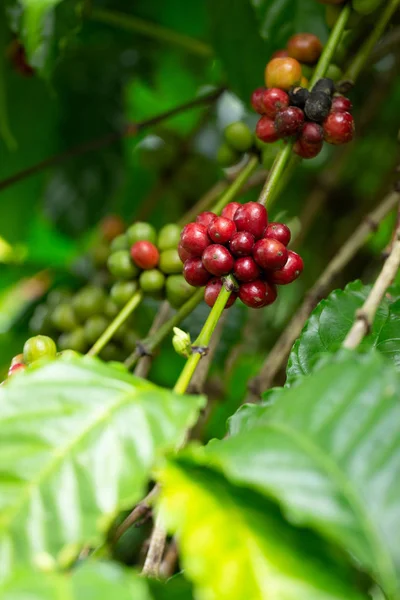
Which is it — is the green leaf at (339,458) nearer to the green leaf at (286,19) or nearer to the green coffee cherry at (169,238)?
the green coffee cherry at (169,238)

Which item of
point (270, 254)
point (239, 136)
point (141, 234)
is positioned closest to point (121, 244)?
point (141, 234)

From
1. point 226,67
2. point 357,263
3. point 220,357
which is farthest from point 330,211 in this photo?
point 226,67

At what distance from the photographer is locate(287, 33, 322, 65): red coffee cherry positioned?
3.22 feet

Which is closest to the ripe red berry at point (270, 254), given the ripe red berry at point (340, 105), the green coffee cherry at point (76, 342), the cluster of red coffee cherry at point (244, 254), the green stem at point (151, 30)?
the cluster of red coffee cherry at point (244, 254)

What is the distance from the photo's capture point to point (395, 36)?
1.35m

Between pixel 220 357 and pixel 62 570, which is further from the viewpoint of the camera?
pixel 220 357

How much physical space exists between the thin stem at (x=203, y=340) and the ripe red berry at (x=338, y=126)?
278mm

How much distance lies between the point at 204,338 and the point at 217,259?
10 centimetres

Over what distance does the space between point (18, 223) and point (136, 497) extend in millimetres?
1412

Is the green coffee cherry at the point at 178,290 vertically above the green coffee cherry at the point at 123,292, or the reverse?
the green coffee cherry at the point at 178,290

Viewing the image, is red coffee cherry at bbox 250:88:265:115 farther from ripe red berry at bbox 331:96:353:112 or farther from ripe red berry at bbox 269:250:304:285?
ripe red berry at bbox 269:250:304:285

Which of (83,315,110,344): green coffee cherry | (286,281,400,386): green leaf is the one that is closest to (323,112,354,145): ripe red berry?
(286,281,400,386): green leaf

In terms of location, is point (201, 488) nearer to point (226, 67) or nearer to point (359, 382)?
point (359, 382)

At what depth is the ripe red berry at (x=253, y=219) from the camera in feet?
2.59
